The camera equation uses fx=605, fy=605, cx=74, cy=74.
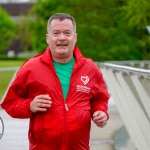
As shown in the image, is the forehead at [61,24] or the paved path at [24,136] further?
the paved path at [24,136]

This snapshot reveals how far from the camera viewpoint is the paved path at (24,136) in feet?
28.0

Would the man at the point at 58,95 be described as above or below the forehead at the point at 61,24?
below

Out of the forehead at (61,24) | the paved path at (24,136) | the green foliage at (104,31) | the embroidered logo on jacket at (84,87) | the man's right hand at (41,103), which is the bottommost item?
the man's right hand at (41,103)

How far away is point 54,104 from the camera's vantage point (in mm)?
3900

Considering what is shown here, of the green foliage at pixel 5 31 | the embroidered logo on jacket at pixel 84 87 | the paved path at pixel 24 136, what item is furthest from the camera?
the green foliage at pixel 5 31

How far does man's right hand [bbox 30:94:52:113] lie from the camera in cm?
383

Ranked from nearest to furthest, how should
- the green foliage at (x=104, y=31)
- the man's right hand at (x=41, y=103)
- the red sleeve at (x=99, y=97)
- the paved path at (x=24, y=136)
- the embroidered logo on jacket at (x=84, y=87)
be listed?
1. the man's right hand at (x=41, y=103)
2. the embroidered logo on jacket at (x=84, y=87)
3. the red sleeve at (x=99, y=97)
4. the paved path at (x=24, y=136)
5. the green foliage at (x=104, y=31)

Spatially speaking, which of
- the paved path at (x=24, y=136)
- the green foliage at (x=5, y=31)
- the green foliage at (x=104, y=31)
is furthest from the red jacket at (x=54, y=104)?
the green foliage at (x=5, y=31)

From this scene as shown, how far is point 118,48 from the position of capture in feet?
115

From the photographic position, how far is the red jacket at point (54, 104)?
3.90 m

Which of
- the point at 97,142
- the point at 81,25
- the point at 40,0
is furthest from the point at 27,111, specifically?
the point at 40,0

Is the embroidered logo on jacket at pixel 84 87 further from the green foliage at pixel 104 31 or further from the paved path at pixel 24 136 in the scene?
the green foliage at pixel 104 31

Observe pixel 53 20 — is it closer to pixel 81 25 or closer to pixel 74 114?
pixel 74 114

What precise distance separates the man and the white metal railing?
1.43 metres
